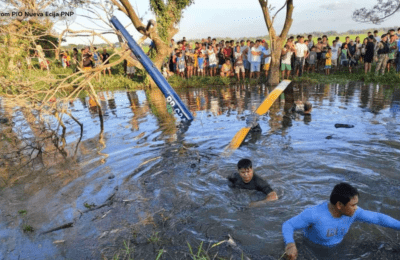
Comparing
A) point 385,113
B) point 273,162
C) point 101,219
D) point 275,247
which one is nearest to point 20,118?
point 101,219

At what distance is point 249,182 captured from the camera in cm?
507

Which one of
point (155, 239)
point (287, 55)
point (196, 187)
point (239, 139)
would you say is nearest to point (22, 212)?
point (155, 239)

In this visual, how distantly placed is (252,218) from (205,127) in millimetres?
5108

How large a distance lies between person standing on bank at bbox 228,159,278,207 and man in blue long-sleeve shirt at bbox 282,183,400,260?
1.35 m

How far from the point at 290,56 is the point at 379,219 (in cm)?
1416

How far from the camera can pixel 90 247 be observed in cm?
380

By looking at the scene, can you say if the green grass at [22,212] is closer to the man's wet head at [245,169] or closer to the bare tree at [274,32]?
the man's wet head at [245,169]

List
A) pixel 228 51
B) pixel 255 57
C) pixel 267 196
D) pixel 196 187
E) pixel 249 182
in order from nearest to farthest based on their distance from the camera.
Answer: pixel 267 196, pixel 249 182, pixel 196 187, pixel 255 57, pixel 228 51

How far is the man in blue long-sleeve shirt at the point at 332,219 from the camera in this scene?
3029 millimetres

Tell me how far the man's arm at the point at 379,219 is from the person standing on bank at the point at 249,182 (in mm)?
1620

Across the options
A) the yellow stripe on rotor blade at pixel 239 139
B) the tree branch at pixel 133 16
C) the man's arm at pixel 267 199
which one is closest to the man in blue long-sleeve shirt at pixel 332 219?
the man's arm at pixel 267 199

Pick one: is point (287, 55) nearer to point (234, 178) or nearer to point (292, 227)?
point (234, 178)

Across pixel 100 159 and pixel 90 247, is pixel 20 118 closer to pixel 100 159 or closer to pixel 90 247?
pixel 100 159

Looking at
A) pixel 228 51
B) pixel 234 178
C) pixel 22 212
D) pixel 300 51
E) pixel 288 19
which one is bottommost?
pixel 22 212
